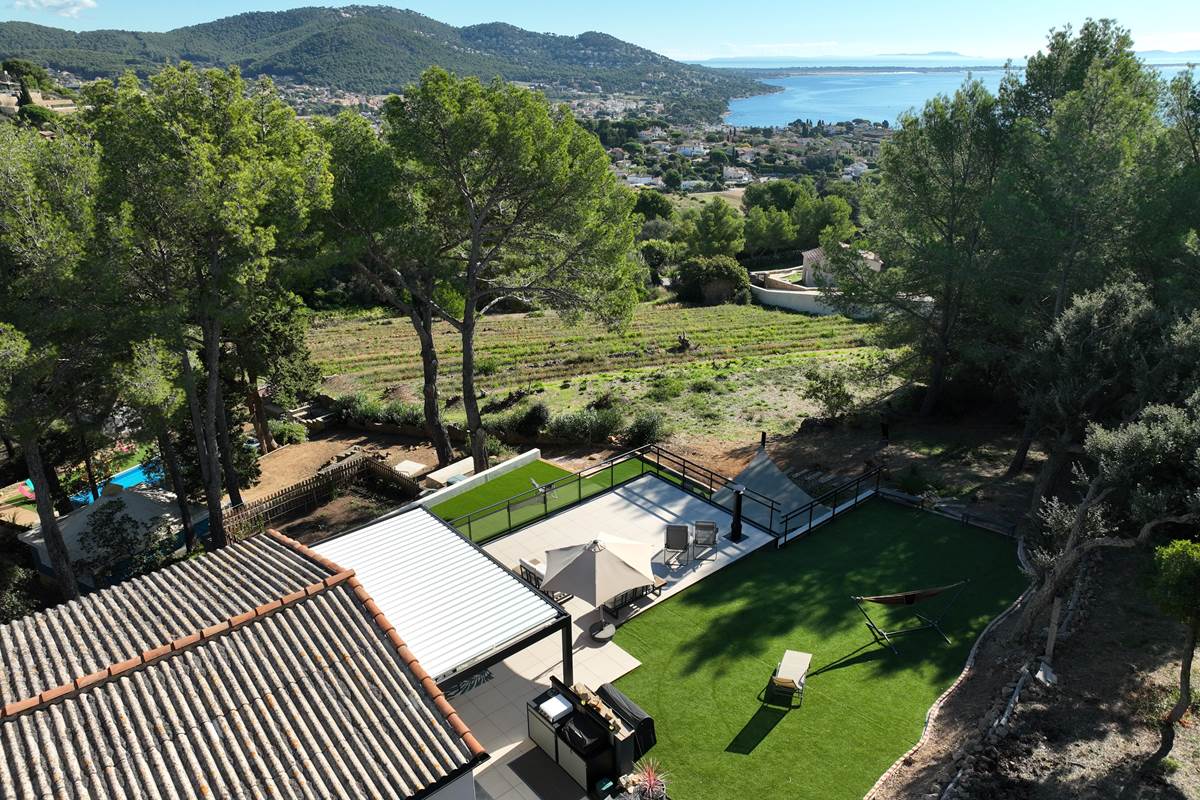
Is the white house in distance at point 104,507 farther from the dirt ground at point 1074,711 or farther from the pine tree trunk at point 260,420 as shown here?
the dirt ground at point 1074,711

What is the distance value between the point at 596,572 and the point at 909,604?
5.84m

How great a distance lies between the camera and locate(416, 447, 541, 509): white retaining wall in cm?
1934

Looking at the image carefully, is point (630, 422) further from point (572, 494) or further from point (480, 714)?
point (480, 714)

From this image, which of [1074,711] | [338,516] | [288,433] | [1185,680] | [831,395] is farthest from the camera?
[288,433]

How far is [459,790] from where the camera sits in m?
8.34

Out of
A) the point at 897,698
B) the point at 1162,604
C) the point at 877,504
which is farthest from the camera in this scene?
the point at 877,504

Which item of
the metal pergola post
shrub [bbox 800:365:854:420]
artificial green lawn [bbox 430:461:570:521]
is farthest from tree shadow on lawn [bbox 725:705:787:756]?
shrub [bbox 800:365:854:420]

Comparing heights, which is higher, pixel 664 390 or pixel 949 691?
pixel 949 691

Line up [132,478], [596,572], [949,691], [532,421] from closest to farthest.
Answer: [949,691] → [596,572] → [132,478] → [532,421]

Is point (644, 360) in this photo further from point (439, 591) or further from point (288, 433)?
point (439, 591)

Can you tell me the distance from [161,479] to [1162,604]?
78.9 ft

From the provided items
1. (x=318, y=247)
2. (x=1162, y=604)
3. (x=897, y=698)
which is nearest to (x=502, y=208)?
(x=318, y=247)

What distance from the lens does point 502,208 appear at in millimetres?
20562

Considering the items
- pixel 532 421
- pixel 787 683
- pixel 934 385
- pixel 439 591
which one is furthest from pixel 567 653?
pixel 934 385
